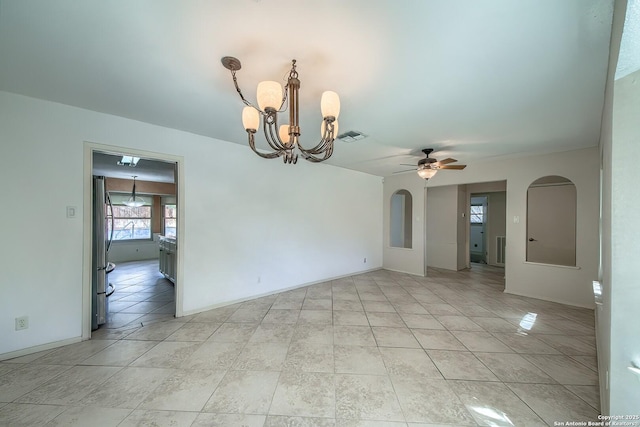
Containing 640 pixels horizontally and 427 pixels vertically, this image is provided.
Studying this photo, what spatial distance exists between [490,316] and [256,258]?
369cm

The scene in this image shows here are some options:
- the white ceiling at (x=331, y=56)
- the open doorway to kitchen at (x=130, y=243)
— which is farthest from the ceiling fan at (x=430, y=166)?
the open doorway to kitchen at (x=130, y=243)

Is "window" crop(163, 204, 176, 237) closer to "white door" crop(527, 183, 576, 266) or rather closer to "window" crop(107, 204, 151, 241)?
"window" crop(107, 204, 151, 241)

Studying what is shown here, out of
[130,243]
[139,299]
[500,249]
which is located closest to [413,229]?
[500,249]

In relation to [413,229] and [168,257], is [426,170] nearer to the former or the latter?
[413,229]

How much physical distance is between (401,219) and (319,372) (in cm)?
557

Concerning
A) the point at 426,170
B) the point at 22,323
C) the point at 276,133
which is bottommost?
the point at 22,323

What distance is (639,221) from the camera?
1.09 meters

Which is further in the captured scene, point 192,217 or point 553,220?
point 553,220

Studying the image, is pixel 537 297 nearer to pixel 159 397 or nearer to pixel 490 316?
pixel 490 316

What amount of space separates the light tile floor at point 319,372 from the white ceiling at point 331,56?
2.56 metres

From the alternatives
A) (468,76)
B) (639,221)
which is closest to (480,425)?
(639,221)

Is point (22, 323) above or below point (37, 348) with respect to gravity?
above

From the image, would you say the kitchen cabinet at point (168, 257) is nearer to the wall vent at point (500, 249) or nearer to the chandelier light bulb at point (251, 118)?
the chandelier light bulb at point (251, 118)

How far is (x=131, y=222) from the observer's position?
25.1ft
